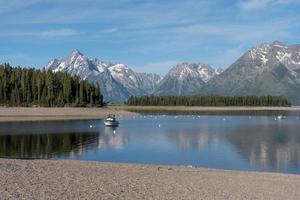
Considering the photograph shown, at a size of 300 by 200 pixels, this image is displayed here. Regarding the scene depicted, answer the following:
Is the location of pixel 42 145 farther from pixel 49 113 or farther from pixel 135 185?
pixel 49 113

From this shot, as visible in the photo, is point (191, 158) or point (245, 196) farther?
point (191, 158)

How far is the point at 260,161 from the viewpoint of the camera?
156ft

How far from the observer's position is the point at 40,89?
17412cm

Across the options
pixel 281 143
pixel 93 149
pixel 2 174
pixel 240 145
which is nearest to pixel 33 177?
pixel 2 174

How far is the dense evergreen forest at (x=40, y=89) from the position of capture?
553 ft

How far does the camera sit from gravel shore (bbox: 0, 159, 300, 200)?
70.1 feet

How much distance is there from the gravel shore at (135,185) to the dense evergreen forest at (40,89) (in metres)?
140

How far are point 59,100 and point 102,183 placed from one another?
152016 mm

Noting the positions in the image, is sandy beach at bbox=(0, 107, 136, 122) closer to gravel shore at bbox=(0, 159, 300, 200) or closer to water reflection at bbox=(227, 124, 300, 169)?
water reflection at bbox=(227, 124, 300, 169)

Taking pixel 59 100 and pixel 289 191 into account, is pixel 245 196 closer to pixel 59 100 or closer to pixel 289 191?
pixel 289 191

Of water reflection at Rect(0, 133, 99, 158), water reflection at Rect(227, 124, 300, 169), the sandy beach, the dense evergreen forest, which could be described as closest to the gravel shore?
water reflection at Rect(227, 124, 300, 169)

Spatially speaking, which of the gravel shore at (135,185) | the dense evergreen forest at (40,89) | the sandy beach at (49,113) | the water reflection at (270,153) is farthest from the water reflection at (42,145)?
the dense evergreen forest at (40,89)

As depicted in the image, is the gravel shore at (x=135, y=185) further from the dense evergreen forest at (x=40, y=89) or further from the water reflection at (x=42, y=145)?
the dense evergreen forest at (x=40, y=89)

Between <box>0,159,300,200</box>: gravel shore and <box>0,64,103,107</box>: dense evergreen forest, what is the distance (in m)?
140
